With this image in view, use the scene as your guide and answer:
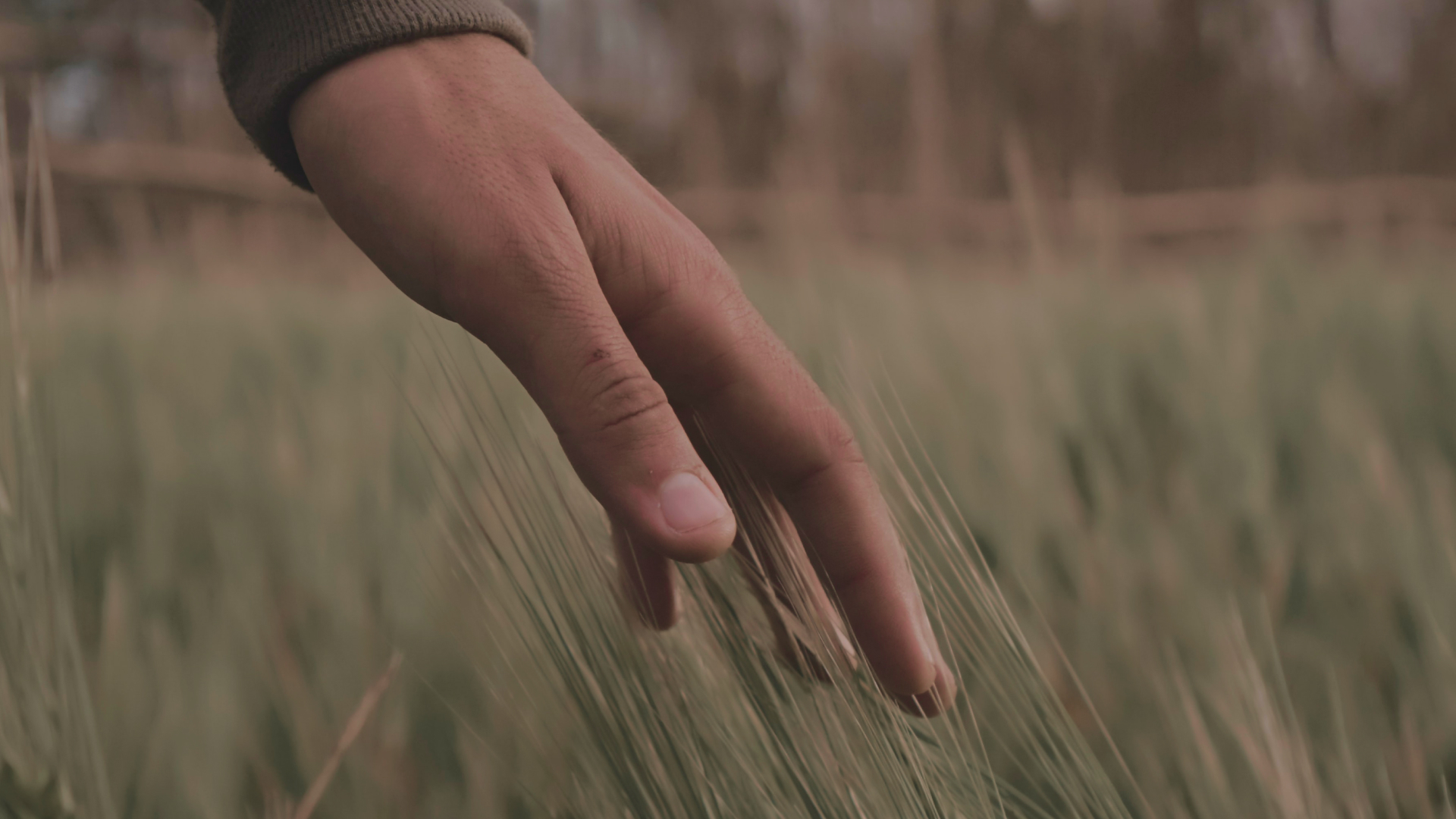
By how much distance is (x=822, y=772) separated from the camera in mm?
314

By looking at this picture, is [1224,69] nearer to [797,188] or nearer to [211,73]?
[797,188]

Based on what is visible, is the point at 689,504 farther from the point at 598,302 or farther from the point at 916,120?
the point at 916,120

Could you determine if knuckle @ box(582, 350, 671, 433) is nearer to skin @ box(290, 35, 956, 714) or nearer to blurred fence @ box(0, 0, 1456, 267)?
skin @ box(290, 35, 956, 714)

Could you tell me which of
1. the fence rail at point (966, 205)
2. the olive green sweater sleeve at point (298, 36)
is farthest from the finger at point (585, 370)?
the fence rail at point (966, 205)

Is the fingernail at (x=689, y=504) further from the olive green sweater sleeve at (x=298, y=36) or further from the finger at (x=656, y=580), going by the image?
the olive green sweater sleeve at (x=298, y=36)

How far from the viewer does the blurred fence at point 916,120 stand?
2594 millimetres

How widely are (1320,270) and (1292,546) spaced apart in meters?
1.13

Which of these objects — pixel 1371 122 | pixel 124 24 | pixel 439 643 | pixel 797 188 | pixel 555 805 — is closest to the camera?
pixel 555 805

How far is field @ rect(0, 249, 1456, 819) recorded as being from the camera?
340mm

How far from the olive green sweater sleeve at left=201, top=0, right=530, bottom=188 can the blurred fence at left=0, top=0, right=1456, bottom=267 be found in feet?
6.62

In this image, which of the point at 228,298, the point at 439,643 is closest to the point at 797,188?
the point at 228,298

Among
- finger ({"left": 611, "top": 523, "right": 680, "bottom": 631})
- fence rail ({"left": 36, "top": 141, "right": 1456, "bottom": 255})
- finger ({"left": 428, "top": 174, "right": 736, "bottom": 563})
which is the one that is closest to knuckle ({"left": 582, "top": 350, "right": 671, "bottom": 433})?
finger ({"left": 428, "top": 174, "right": 736, "bottom": 563})

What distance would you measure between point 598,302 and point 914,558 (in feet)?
0.64

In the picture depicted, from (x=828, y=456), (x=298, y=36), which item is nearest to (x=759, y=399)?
(x=828, y=456)
